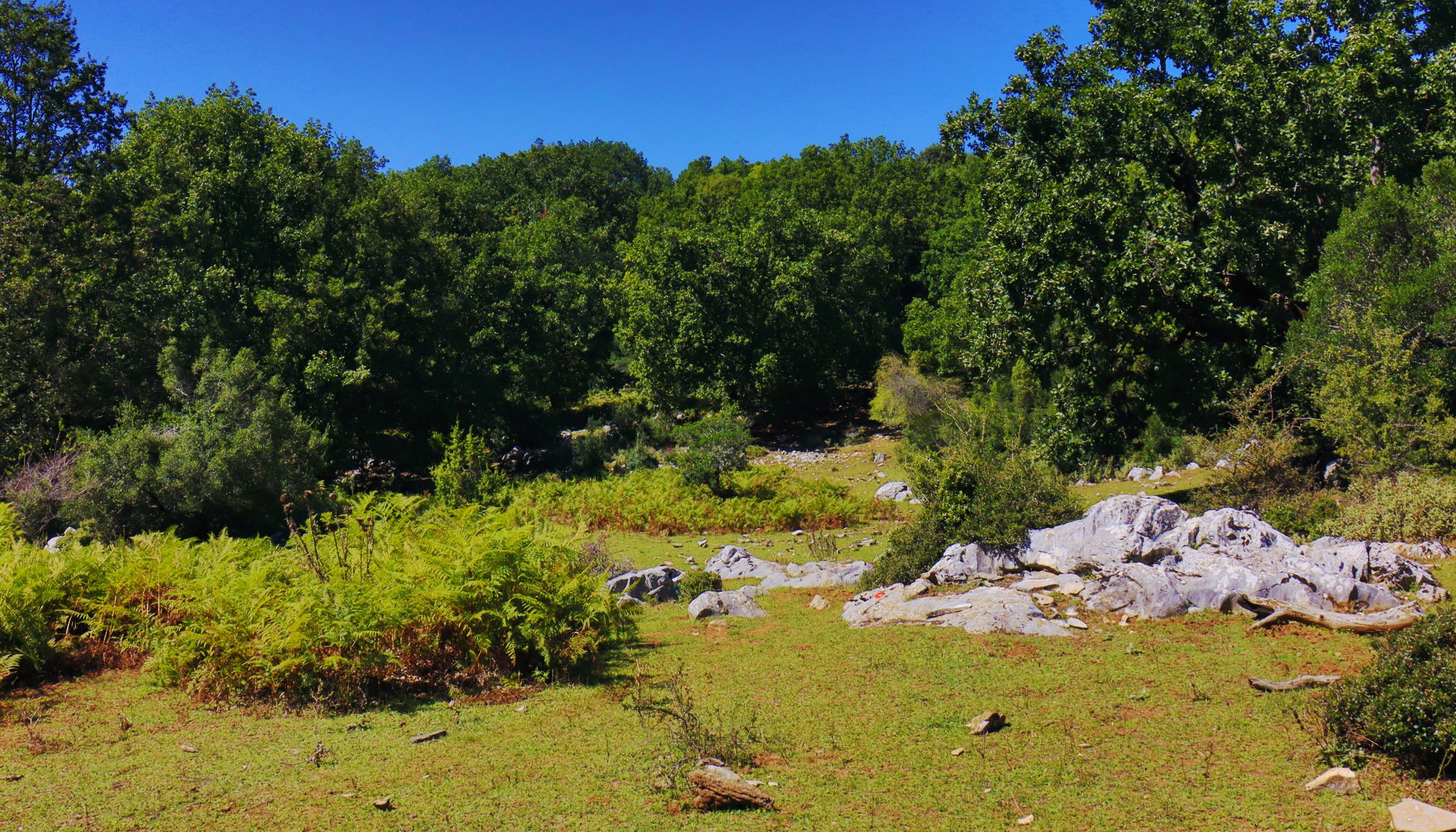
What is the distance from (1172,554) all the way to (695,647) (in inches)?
237

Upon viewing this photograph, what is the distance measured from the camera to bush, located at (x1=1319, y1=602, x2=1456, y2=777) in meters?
5.74

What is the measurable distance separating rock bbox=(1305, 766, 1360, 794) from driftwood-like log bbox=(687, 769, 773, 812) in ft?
11.2

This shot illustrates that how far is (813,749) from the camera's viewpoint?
7.00m

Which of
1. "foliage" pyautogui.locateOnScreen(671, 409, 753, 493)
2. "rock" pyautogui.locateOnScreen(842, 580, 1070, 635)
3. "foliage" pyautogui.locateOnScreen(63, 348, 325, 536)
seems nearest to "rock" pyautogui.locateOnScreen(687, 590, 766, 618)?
"rock" pyautogui.locateOnScreen(842, 580, 1070, 635)

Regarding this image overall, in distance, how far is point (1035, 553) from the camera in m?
12.4

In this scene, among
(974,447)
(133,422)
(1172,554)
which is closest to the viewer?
(1172,554)

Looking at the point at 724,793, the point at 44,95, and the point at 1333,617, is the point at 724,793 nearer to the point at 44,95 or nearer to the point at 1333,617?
the point at 1333,617

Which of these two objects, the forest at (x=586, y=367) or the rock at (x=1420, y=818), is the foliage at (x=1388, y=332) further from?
the rock at (x=1420, y=818)

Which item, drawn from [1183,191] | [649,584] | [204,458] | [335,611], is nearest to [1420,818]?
[335,611]

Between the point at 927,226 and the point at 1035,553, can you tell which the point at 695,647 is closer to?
the point at 1035,553

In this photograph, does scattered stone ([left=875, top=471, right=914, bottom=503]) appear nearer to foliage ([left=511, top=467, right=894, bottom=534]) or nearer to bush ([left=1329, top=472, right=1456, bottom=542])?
foliage ([left=511, top=467, right=894, bottom=534])

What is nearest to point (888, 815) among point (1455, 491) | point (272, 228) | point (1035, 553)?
point (1035, 553)

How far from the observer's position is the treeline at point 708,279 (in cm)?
1664

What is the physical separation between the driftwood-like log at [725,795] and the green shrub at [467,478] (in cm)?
1525
